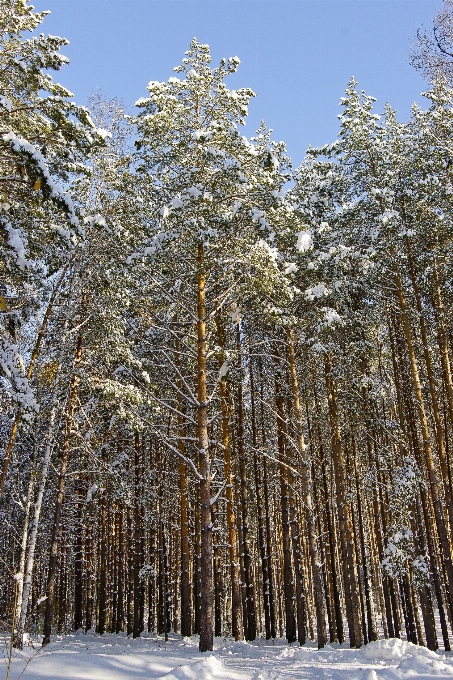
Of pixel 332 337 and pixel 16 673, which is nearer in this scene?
pixel 16 673

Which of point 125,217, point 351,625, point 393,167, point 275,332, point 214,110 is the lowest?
point 351,625

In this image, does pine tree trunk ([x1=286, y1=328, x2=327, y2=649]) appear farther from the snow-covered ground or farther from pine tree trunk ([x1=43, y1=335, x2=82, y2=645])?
pine tree trunk ([x1=43, y1=335, x2=82, y2=645])

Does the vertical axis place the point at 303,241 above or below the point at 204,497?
above

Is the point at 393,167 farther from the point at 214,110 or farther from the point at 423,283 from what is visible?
the point at 214,110

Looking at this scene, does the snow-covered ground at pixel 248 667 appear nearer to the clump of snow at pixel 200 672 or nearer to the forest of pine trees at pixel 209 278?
the clump of snow at pixel 200 672

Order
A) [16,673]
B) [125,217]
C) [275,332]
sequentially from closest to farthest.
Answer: [16,673] < [125,217] < [275,332]

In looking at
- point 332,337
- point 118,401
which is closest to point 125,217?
point 118,401

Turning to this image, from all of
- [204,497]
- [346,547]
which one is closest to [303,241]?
[204,497]

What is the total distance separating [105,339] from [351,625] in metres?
11.2

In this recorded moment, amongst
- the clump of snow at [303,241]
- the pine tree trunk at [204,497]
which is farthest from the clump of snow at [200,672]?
the clump of snow at [303,241]

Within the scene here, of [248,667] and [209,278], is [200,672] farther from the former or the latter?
[209,278]

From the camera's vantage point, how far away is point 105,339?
1416 centimetres

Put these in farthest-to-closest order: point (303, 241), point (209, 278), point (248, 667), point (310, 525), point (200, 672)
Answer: point (310, 525) → point (209, 278) → point (303, 241) → point (248, 667) → point (200, 672)

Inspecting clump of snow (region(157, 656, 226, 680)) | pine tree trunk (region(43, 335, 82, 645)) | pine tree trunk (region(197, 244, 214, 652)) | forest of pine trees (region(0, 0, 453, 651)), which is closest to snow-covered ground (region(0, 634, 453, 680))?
clump of snow (region(157, 656, 226, 680))
